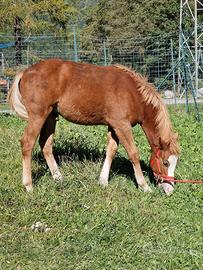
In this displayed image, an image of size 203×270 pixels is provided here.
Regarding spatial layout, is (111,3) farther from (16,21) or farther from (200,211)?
(200,211)

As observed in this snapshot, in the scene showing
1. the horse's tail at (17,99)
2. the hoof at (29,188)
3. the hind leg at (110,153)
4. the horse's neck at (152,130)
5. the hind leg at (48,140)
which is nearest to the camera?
the hoof at (29,188)

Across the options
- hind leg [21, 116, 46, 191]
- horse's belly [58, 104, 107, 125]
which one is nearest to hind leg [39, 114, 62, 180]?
horse's belly [58, 104, 107, 125]

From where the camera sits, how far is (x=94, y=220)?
5.02 meters

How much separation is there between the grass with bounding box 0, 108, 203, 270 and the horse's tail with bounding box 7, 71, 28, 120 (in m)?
0.88

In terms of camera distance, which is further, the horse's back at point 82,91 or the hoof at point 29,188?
the horse's back at point 82,91

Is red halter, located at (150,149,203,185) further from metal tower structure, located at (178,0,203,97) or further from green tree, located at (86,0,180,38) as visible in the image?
green tree, located at (86,0,180,38)

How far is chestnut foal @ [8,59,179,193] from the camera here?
6207mm

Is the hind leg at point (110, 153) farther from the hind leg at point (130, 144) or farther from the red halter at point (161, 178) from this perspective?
the red halter at point (161, 178)

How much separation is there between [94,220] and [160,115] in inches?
81.4

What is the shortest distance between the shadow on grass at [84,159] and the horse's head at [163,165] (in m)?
0.39

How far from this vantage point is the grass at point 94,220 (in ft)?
13.9

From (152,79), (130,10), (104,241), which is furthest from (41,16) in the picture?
(104,241)

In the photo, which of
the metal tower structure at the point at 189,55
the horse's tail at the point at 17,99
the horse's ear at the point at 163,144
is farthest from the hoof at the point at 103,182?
the metal tower structure at the point at 189,55

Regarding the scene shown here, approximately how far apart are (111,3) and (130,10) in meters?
2.74
